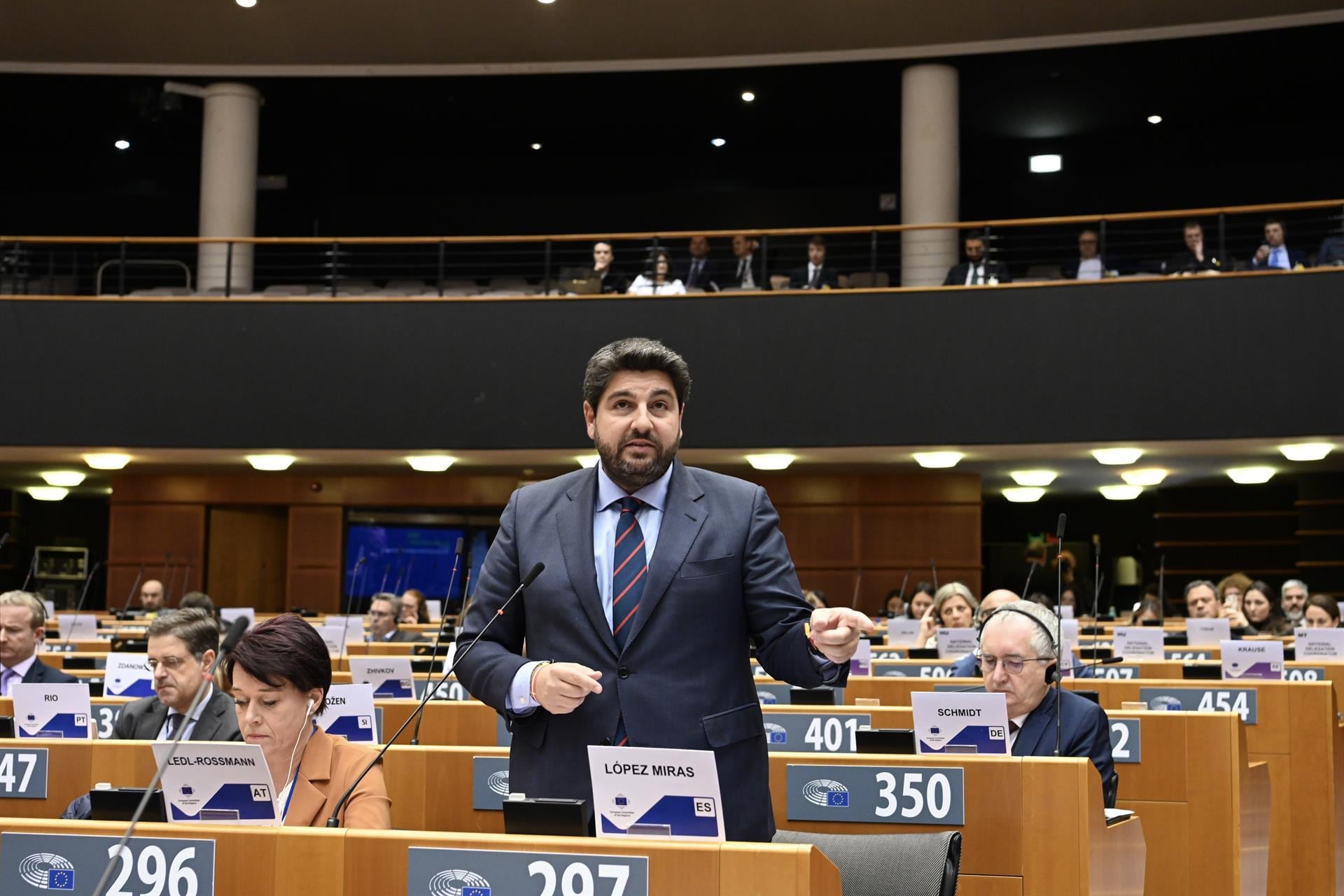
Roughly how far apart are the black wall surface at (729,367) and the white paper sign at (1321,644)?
14.4ft

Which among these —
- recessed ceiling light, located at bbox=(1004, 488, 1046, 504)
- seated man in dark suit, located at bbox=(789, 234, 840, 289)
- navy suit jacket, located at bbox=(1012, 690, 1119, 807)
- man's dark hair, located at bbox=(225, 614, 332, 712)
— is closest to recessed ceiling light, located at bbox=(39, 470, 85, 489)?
seated man in dark suit, located at bbox=(789, 234, 840, 289)

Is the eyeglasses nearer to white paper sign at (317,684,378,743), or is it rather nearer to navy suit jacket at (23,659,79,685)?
white paper sign at (317,684,378,743)

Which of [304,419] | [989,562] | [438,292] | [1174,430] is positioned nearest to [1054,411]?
[1174,430]

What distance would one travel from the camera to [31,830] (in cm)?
203

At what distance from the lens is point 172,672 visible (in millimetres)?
4223

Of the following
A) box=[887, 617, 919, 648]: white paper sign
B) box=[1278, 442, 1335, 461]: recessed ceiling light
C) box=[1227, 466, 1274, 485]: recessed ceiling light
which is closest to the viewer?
box=[887, 617, 919, 648]: white paper sign

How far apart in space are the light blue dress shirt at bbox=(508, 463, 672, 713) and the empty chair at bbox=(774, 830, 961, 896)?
22.8 inches

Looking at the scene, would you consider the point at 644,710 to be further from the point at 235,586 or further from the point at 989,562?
the point at 989,562

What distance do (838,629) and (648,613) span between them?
0.34 m

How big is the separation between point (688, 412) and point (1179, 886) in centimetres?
906

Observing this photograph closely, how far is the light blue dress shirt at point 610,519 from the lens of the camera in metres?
2.44

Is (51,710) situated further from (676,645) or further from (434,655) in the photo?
(676,645)

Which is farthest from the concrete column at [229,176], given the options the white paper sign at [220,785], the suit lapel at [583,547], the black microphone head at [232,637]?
the black microphone head at [232,637]

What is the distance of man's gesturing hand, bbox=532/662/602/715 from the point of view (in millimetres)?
2164
